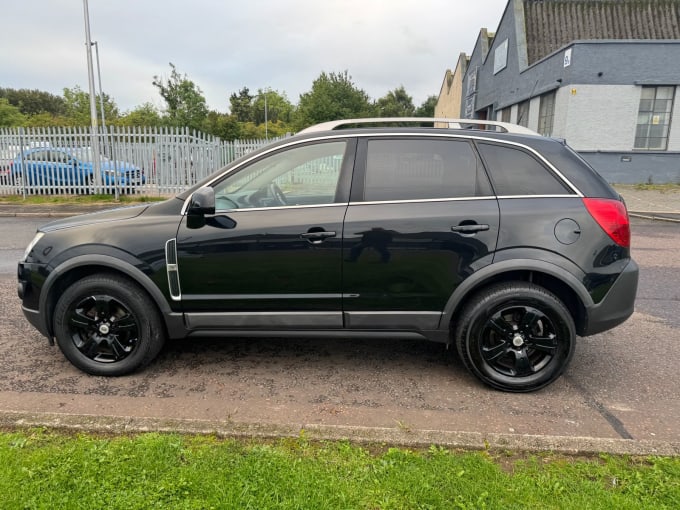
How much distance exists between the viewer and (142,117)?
43438 millimetres

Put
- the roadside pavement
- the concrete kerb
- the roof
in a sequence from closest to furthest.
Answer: the concrete kerb
the roadside pavement
the roof

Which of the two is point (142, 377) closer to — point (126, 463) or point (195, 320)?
point (195, 320)

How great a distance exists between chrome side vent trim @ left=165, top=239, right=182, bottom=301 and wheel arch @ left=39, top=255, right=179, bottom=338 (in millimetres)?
84

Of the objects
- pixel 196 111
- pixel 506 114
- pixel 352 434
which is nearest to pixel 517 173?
pixel 352 434

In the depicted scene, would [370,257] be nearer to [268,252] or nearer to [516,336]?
[268,252]

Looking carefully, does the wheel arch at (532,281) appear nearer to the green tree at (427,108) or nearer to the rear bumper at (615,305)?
the rear bumper at (615,305)

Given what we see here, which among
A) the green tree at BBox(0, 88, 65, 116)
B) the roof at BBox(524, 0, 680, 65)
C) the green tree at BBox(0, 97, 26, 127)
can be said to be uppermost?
the green tree at BBox(0, 88, 65, 116)

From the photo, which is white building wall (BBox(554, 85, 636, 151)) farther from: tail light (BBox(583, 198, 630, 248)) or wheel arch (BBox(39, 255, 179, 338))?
wheel arch (BBox(39, 255, 179, 338))

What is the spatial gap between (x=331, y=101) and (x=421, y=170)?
4260cm

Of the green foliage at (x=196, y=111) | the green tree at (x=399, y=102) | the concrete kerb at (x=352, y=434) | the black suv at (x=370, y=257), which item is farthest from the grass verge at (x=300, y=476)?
the green tree at (x=399, y=102)

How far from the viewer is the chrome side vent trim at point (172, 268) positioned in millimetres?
3309

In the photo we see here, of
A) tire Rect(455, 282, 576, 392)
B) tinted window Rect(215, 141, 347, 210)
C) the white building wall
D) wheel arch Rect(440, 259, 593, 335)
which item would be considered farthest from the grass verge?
the white building wall

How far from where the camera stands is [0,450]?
2.46m

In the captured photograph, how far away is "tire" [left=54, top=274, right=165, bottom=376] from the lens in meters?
3.38
